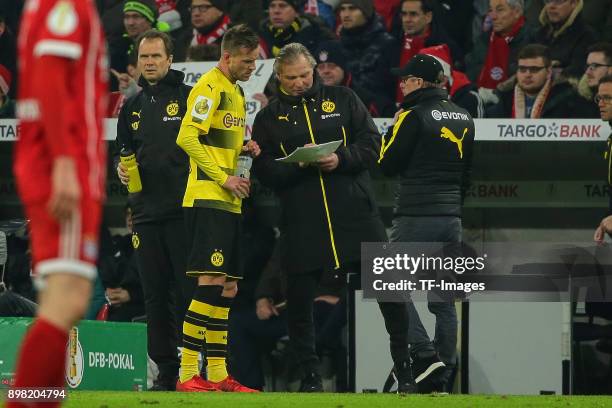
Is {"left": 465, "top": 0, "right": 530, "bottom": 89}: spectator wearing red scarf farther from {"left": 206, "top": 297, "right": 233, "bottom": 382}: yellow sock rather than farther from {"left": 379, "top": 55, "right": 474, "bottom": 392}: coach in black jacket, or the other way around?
{"left": 206, "top": 297, "right": 233, "bottom": 382}: yellow sock

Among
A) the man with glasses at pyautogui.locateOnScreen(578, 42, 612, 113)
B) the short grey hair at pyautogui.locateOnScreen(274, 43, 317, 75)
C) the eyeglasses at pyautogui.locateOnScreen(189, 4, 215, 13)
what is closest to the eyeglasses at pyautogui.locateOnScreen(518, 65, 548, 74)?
the man with glasses at pyautogui.locateOnScreen(578, 42, 612, 113)

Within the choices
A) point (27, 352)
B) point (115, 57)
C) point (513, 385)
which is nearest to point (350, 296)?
point (513, 385)

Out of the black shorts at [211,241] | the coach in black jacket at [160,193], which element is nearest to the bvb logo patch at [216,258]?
the black shorts at [211,241]

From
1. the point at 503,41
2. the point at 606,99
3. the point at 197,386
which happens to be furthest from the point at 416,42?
the point at 197,386

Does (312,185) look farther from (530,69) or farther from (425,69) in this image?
(530,69)

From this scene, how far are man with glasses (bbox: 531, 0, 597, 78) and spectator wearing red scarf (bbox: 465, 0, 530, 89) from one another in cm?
34

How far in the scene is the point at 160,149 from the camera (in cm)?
964

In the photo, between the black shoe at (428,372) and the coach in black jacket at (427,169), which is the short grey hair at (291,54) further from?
the black shoe at (428,372)

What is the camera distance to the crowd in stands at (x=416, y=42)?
11.9 metres

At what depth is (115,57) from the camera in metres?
13.8

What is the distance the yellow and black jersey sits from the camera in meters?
8.86

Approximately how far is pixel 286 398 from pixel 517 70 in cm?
478

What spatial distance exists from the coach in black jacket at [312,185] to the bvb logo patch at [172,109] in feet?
1.79

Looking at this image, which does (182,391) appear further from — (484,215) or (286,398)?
(484,215)
